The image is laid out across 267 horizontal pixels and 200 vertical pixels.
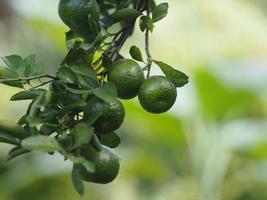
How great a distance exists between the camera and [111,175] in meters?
0.61

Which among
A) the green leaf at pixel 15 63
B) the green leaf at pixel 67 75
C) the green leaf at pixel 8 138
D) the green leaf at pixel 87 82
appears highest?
the green leaf at pixel 67 75

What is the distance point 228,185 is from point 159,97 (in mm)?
1560

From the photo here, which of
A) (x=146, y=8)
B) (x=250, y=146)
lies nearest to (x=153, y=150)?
(x=250, y=146)

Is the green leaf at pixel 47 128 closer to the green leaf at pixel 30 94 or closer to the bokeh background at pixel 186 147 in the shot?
the green leaf at pixel 30 94

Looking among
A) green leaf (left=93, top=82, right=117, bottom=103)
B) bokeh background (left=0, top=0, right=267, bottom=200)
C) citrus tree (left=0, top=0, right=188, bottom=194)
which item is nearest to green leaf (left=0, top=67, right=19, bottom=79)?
citrus tree (left=0, top=0, right=188, bottom=194)

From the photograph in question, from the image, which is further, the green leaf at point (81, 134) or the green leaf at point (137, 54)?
the green leaf at point (137, 54)

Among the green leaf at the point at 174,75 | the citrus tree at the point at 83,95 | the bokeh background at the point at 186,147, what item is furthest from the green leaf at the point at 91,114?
the bokeh background at the point at 186,147

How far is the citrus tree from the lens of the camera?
21.4 inches

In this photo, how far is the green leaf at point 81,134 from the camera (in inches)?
20.6

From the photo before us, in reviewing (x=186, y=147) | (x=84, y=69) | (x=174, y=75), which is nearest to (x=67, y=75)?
(x=84, y=69)

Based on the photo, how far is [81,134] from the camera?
53 cm

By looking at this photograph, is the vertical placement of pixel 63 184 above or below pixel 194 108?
below

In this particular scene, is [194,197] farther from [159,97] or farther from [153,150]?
[159,97]

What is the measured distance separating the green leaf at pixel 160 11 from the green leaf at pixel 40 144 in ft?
0.76
